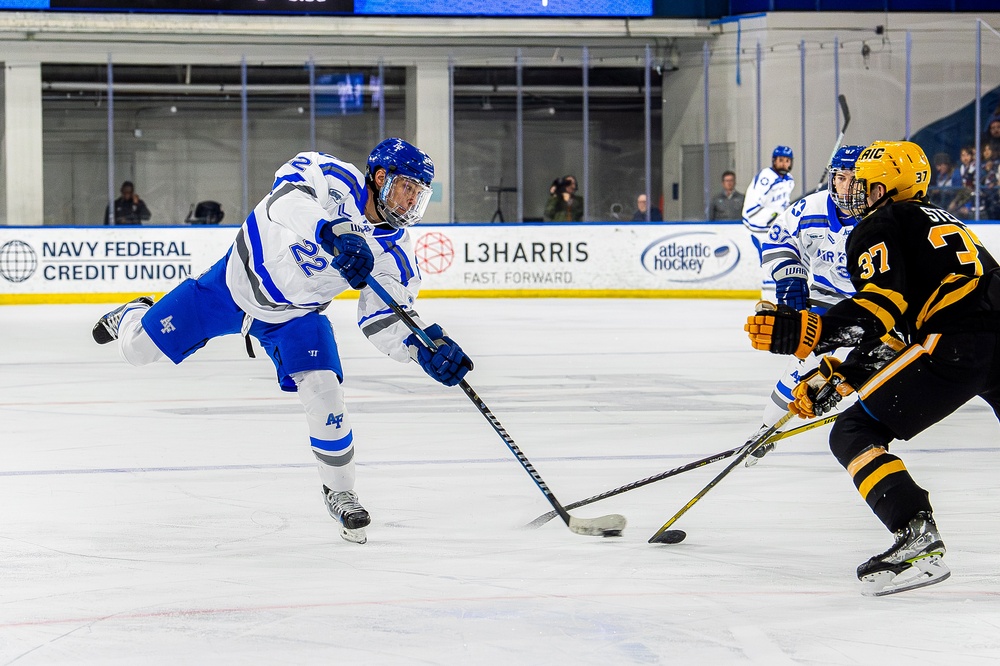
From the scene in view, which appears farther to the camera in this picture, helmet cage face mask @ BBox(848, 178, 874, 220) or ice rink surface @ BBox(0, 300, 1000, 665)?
helmet cage face mask @ BBox(848, 178, 874, 220)

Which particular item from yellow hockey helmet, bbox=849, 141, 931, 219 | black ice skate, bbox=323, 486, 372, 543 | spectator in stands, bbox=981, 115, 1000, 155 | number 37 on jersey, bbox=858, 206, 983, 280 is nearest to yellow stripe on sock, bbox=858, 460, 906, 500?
number 37 on jersey, bbox=858, 206, 983, 280

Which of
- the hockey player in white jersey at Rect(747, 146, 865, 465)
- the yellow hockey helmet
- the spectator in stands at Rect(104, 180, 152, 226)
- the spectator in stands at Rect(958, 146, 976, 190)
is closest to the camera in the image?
the yellow hockey helmet

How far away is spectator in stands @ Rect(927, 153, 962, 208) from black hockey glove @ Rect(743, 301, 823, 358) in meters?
11.8

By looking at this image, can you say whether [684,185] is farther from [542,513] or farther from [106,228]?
[542,513]

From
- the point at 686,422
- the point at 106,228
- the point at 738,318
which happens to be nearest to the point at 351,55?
the point at 106,228

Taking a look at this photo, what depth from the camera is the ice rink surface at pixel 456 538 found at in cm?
231

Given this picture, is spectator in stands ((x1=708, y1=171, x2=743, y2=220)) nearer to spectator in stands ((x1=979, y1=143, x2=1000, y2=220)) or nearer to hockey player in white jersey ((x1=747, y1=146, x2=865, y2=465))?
spectator in stands ((x1=979, y1=143, x2=1000, y2=220))

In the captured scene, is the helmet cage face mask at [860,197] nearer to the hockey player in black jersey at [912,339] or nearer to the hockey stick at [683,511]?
the hockey player in black jersey at [912,339]

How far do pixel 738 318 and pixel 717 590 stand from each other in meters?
7.78

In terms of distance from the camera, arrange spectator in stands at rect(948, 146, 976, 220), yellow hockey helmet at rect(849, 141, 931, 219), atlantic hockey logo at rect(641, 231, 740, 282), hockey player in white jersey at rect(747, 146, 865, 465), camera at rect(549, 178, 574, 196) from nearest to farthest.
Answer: yellow hockey helmet at rect(849, 141, 931, 219), hockey player in white jersey at rect(747, 146, 865, 465), atlantic hockey logo at rect(641, 231, 740, 282), spectator in stands at rect(948, 146, 976, 220), camera at rect(549, 178, 574, 196)

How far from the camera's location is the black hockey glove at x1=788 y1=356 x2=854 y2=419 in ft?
9.09

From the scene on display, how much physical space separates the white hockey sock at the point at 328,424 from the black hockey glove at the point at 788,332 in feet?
3.54

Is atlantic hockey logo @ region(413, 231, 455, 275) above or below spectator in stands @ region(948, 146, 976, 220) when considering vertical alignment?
below

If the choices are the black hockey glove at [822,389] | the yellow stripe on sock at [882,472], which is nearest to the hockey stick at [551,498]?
the black hockey glove at [822,389]
